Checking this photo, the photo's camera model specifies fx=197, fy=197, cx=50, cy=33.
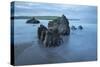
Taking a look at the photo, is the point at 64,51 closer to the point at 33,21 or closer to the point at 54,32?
the point at 54,32

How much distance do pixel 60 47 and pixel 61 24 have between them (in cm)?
31

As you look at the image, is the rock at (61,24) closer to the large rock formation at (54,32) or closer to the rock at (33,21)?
the large rock formation at (54,32)

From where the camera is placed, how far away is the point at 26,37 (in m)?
2.47

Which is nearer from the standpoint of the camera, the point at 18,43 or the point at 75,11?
the point at 18,43

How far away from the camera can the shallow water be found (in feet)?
8.04

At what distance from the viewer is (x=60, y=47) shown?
2.66 metres

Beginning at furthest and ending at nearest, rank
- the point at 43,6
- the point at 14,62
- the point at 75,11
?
the point at 75,11
the point at 43,6
the point at 14,62

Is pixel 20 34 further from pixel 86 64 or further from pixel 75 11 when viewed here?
pixel 86 64

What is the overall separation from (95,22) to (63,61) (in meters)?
0.76

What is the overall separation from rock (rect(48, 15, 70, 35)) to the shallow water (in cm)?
7

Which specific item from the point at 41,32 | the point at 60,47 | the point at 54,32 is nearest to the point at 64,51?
the point at 60,47

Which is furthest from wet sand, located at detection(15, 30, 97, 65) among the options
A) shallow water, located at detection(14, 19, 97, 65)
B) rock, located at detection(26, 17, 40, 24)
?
rock, located at detection(26, 17, 40, 24)

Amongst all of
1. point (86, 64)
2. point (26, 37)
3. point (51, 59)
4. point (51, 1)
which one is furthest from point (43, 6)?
point (86, 64)

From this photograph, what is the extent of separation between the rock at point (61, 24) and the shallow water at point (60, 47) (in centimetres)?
7
